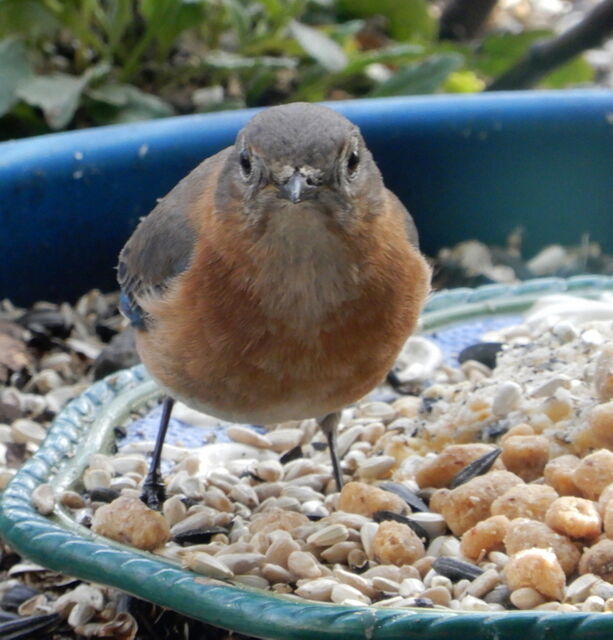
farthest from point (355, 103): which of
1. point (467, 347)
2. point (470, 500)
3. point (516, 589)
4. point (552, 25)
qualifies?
point (552, 25)

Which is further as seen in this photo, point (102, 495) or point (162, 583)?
point (102, 495)

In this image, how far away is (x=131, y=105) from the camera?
5.67m

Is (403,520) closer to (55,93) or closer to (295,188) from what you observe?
Answer: (295,188)

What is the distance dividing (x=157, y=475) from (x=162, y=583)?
2.65ft

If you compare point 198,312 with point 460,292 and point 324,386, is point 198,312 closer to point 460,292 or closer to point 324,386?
point 324,386

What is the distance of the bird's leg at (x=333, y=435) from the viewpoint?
141 inches

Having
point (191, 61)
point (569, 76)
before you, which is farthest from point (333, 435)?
point (569, 76)

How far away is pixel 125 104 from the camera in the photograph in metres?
5.64

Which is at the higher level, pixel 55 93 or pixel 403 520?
pixel 55 93

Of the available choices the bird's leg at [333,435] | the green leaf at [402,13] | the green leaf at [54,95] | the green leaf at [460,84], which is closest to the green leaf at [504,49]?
the green leaf at [460,84]

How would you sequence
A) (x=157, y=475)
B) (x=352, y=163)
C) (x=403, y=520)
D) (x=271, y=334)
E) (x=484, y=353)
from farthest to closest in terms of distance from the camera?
(x=484, y=353)
(x=157, y=475)
(x=403, y=520)
(x=271, y=334)
(x=352, y=163)

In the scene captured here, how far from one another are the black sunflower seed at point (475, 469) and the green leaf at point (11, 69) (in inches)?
110

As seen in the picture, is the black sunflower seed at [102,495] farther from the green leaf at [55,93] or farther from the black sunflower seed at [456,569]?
the green leaf at [55,93]

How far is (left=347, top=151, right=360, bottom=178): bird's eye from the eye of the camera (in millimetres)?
2977
